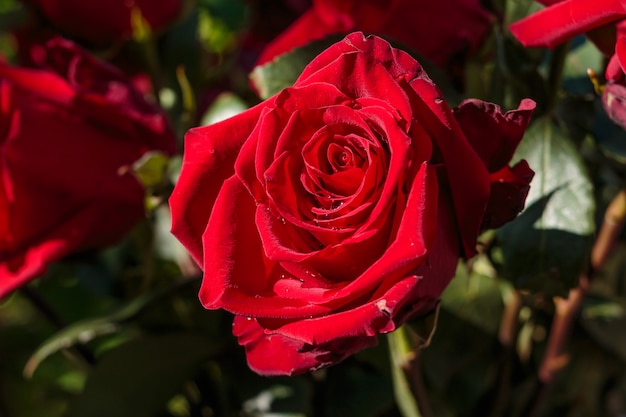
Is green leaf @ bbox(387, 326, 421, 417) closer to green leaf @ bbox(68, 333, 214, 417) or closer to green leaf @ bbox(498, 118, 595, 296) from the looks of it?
green leaf @ bbox(498, 118, 595, 296)

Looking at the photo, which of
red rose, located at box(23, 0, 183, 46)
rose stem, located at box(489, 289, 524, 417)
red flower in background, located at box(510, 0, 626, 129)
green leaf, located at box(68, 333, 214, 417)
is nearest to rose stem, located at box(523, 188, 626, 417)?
rose stem, located at box(489, 289, 524, 417)

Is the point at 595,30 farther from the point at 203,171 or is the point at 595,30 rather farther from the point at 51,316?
the point at 51,316

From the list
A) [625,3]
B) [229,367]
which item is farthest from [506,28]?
[229,367]

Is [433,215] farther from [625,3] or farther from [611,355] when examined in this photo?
[611,355]

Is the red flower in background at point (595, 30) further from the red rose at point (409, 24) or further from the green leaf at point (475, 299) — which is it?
the green leaf at point (475, 299)

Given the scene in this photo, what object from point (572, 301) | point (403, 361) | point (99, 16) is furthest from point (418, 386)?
point (99, 16)
